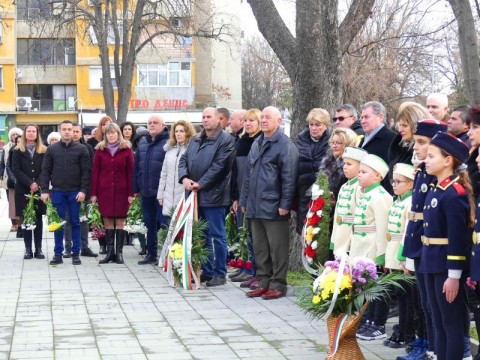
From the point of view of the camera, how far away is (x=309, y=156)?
10.9 metres

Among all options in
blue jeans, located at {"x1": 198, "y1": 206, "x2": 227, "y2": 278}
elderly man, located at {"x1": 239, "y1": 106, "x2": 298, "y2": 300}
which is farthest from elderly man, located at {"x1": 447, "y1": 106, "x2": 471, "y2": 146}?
blue jeans, located at {"x1": 198, "y1": 206, "x2": 227, "y2": 278}

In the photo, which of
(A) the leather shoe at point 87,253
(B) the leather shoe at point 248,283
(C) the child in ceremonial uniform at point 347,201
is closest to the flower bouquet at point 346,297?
(C) the child in ceremonial uniform at point 347,201

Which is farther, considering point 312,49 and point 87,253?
point 87,253

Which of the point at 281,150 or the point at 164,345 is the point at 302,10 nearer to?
the point at 281,150

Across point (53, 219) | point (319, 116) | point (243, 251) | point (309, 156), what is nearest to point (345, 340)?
point (319, 116)

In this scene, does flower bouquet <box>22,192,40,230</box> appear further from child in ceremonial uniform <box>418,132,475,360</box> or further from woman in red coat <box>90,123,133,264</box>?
child in ceremonial uniform <box>418,132,475,360</box>

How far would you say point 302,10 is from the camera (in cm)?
1256

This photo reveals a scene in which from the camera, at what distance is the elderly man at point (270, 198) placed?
35.8 feet

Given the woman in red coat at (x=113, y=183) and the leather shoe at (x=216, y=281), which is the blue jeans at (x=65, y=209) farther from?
the leather shoe at (x=216, y=281)

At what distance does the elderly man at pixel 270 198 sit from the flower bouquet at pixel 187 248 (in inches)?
36.8

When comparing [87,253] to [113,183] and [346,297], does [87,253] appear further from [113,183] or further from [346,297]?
[346,297]

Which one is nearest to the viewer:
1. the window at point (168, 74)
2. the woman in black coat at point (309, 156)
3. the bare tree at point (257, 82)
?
the woman in black coat at point (309, 156)

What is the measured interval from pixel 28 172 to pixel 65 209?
3.44 feet

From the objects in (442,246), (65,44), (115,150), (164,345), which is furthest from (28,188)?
(65,44)
